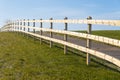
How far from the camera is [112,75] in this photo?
38.2 feet

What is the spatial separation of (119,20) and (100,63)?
4.19m

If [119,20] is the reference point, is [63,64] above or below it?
below

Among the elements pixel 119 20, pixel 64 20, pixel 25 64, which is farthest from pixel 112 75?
pixel 64 20

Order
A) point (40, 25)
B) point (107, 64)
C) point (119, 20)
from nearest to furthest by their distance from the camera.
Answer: point (119, 20) → point (107, 64) → point (40, 25)

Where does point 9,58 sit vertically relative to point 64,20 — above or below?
below

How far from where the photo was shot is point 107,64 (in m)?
14.2

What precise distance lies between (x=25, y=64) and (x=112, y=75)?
4.03m

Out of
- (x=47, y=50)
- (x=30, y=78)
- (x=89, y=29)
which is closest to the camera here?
(x=30, y=78)

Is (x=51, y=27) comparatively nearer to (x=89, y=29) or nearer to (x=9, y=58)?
(x=9, y=58)

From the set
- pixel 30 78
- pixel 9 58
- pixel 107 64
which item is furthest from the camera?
pixel 9 58

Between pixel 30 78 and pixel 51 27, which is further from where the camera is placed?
pixel 51 27

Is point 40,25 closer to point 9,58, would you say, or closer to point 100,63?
point 9,58

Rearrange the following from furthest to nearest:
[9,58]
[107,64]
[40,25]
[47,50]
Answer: [40,25] → [47,50] → [9,58] → [107,64]

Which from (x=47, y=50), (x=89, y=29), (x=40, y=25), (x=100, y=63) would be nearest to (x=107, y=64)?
(x=100, y=63)
